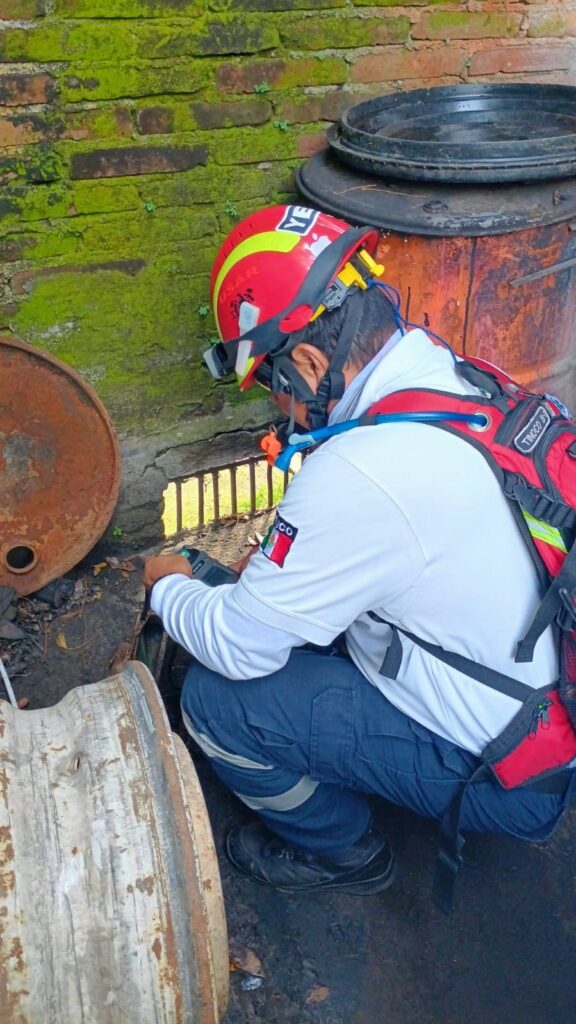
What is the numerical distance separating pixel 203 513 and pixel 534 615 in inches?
90.0

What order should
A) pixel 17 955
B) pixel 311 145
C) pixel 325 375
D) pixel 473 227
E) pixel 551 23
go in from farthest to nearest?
pixel 551 23 → pixel 311 145 → pixel 473 227 → pixel 325 375 → pixel 17 955

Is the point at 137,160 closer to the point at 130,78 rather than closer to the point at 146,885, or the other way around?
the point at 130,78

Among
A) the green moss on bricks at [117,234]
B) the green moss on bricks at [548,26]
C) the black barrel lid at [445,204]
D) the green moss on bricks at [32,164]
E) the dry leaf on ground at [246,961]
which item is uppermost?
the green moss on bricks at [548,26]

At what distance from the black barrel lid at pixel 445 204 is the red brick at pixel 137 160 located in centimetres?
50

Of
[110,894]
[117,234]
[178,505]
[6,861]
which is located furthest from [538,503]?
[178,505]

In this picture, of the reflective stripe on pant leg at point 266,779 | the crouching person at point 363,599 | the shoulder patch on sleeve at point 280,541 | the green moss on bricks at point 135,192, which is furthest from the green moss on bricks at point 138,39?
the reflective stripe on pant leg at point 266,779

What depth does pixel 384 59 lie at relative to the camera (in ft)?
11.5

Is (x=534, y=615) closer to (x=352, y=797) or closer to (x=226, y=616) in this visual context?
Answer: (x=226, y=616)

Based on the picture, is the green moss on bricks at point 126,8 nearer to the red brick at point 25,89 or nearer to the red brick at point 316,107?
the red brick at point 25,89

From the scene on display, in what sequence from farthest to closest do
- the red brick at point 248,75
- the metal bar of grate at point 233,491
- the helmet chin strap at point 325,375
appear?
the metal bar of grate at point 233,491
the red brick at point 248,75
the helmet chin strap at point 325,375

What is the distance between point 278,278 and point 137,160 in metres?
1.34

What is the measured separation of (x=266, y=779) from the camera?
7.91 feet

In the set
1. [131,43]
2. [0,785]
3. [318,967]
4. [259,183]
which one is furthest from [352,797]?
[131,43]

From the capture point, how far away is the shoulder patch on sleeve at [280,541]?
1949 millimetres
